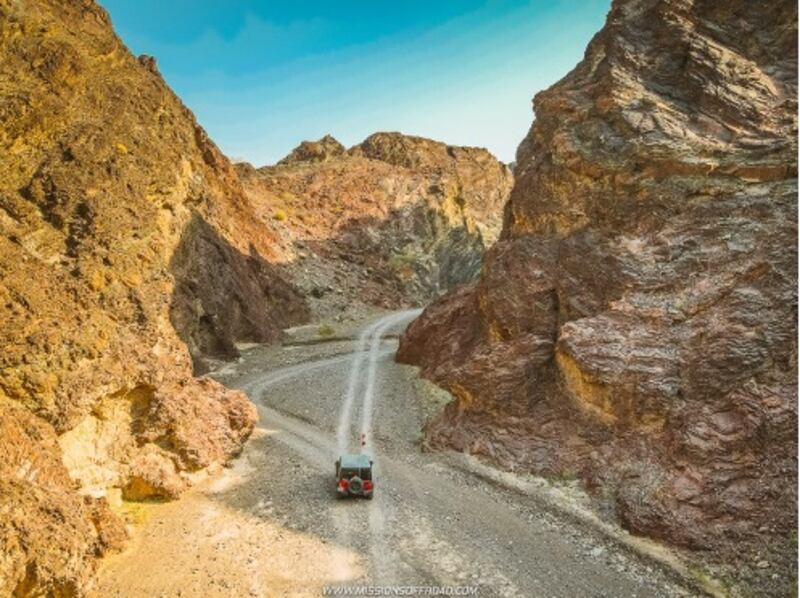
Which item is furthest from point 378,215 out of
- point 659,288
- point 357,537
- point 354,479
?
point 357,537

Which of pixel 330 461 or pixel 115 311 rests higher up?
pixel 115 311

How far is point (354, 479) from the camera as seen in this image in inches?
720

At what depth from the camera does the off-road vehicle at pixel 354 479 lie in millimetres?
18312

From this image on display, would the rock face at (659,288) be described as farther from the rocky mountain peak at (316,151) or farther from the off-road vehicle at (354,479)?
the rocky mountain peak at (316,151)

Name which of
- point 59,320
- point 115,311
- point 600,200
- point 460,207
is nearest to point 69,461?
point 59,320

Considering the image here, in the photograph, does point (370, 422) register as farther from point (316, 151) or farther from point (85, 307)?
point (316, 151)

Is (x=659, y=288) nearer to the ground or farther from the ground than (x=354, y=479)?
farther from the ground

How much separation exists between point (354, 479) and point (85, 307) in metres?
10.8

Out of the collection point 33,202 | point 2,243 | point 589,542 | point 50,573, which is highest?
point 33,202

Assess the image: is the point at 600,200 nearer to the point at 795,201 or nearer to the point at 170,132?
the point at 795,201

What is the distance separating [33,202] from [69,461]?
10157 millimetres

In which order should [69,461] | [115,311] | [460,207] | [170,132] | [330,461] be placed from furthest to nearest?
[460,207], [170,132], [330,461], [115,311], [69,461]

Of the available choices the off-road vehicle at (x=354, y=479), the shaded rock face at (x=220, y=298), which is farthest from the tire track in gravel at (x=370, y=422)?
the shaded rock face at (x=220, y=298)

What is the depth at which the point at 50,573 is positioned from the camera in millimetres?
12234
